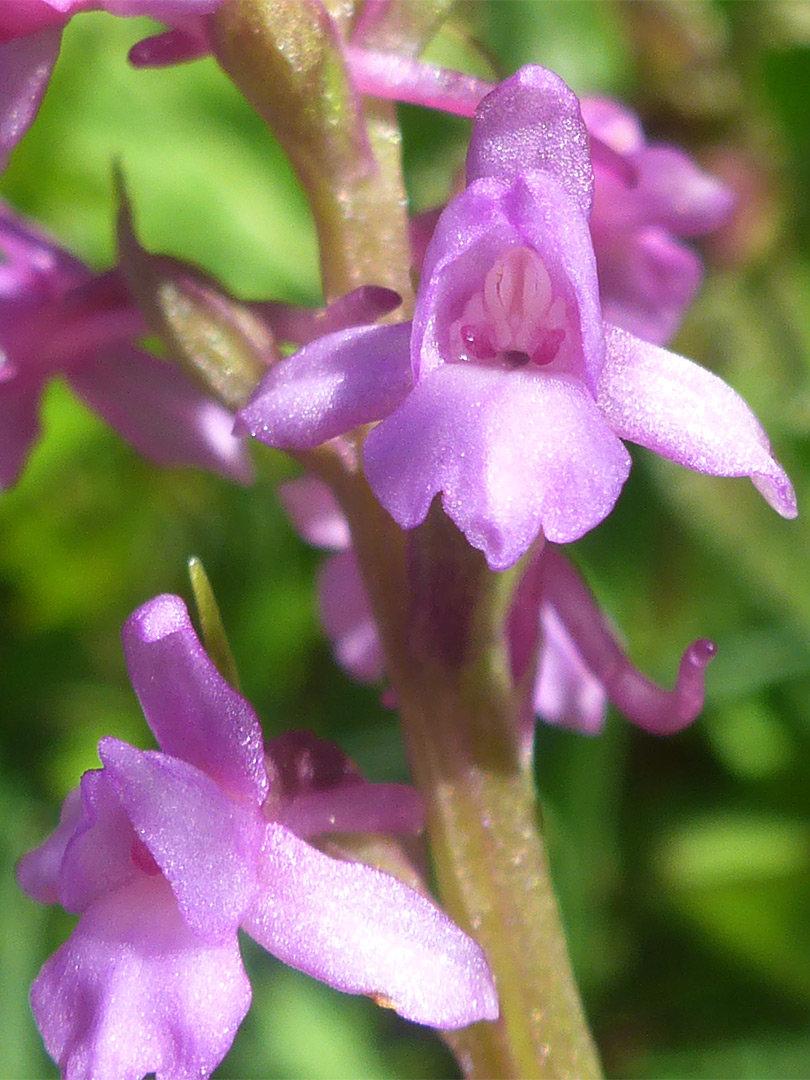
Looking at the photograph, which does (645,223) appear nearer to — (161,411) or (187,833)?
(161,411)

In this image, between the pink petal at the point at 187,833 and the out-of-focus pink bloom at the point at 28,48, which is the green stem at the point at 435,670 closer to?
the out-of-focus pink bloom at the point at 28,48

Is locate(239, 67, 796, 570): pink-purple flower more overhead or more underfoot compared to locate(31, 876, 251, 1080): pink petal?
more overhead

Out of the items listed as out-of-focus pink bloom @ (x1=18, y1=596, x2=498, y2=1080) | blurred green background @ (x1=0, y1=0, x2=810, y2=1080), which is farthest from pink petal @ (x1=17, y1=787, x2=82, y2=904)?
blurred green background @ (x1=0, y1=0, x2=810, y2=1080)

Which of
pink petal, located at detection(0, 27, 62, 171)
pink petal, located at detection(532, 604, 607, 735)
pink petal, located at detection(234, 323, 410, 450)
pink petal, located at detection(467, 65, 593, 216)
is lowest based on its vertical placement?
pink petal, located at detection(532, 604, 607, 735)

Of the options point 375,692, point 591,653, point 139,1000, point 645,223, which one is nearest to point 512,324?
point 591,653

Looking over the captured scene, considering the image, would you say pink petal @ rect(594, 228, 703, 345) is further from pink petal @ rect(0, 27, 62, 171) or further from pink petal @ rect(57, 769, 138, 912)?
pink petal @ rect(57, 769, 138, 912)

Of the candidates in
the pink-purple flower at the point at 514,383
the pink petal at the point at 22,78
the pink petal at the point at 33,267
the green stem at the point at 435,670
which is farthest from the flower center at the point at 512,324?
the pink petal at the point at 33,267

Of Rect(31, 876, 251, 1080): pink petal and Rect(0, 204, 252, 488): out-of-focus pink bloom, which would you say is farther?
Rect(0, 204, 252, 488): out-of-focus pink bloom
